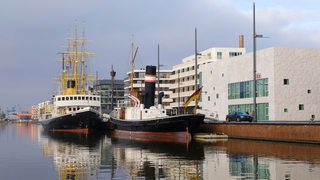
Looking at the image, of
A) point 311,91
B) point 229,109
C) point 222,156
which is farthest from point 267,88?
point 222,156

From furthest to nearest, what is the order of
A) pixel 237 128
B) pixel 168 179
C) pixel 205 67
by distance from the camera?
1. pixel 205 67
2. pixel 237 128
3. pixel 168 179

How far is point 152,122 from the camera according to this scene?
5191 centimetres

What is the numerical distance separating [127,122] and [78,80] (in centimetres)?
4400

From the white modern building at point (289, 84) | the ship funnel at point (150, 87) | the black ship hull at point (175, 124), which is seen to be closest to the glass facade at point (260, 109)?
the white modern building at point (289, 84)

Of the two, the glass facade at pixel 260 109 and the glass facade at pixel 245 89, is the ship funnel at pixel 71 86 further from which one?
the glass facade at pixel 260 109

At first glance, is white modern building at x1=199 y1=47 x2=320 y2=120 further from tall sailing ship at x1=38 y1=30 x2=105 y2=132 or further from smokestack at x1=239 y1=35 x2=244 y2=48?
smokestack at x1=239 y1=35 x2=244 y2=48

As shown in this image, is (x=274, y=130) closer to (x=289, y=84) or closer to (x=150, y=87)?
(x=150, y=87)

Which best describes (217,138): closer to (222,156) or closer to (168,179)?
(222,156)

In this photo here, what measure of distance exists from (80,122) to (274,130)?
42439 millimetres

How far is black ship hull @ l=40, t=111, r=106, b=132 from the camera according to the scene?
77.4m

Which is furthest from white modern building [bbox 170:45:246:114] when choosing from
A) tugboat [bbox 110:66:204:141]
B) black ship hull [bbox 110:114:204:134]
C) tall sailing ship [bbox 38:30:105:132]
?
black ship hull [bbox 110:114:204:134]

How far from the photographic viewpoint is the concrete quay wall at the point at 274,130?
3878 centimetres

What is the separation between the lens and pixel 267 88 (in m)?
67.1

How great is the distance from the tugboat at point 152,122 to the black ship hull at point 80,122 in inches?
566
